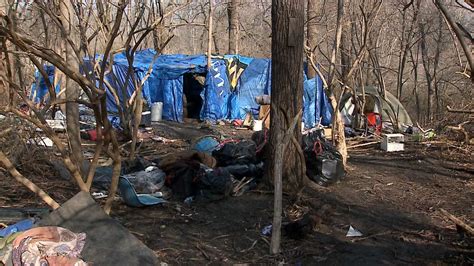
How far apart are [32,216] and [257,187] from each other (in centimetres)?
305

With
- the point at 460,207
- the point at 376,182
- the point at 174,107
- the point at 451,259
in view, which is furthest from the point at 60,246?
the point at 174,107

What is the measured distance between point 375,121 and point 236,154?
26.7 feet

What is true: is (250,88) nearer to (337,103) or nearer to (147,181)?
(337,103)

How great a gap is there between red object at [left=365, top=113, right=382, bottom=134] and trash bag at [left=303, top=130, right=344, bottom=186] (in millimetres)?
6447

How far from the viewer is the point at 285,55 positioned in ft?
23.2

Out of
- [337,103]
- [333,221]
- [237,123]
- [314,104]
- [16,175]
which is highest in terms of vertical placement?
[337,103]

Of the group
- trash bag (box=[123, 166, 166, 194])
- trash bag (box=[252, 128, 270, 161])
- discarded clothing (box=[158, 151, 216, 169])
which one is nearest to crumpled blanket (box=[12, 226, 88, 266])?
trash bag (box=[123, 166, 166, 194])

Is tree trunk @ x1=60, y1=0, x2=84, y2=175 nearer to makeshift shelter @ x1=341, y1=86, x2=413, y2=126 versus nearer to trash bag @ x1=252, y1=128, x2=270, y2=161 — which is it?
trash bag @ x1=252, y1=128, x2=270, y2=161

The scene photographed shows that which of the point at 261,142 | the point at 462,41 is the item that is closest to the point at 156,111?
the point at 261,142

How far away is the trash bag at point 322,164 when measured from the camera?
7.65 metres

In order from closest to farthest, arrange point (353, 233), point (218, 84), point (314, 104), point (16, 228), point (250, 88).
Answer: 1. point (16, 228)
2. point (353, 233)
3. point (314, 104)
4. point (218, 84)
5. point (250, 88)

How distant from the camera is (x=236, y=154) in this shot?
8.44 meters

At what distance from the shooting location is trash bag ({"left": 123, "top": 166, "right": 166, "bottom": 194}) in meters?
7.32

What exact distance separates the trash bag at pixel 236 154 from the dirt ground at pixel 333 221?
121 centimetres
